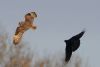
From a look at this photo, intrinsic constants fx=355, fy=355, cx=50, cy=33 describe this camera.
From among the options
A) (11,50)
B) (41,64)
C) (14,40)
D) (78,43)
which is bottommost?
(41,64)

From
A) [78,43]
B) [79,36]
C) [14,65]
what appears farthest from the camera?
[14,65]

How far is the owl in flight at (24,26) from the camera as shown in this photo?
9928mm

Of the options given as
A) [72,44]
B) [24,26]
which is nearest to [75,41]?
[72,44]

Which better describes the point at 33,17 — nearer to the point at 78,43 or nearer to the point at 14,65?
the point at 78,43

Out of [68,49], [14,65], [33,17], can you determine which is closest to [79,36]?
[68,49]

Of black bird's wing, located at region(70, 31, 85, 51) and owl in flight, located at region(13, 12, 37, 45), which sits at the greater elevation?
owl in flight, located at region(13, 12, 37, 45)

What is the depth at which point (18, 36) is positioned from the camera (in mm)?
10133

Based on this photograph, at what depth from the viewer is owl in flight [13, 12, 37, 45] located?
9.93 metres

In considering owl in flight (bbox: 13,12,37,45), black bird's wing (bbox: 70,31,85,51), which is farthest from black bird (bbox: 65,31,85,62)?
owl in flight (bbox: 13,12,37,45)

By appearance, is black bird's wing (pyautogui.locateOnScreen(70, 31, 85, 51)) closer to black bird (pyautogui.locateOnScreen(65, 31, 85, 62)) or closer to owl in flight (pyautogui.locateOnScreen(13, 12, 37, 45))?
black bird (pyautogui.locateOnScreen(65, 31, 85, 62))

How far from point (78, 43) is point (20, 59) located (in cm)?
1258

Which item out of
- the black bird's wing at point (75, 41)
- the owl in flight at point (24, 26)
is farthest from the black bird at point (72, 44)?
the owl in flight at point (24, 26)

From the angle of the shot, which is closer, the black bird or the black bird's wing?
the black bird's wing

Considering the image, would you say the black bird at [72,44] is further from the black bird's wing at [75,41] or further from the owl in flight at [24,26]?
the owl in flight at [24,26]
